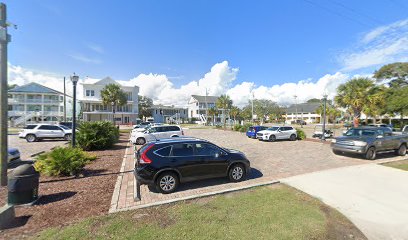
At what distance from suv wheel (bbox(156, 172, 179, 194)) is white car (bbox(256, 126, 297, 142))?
16102 millimetres

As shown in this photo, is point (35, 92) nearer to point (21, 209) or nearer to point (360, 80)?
point (21, 209)

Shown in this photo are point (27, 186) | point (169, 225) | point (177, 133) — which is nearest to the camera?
point (169, 225)

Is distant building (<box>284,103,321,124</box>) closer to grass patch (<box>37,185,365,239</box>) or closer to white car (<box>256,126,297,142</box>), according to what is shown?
white car (<box>256,126,297,142</box>)

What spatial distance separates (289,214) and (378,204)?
2.74 meters

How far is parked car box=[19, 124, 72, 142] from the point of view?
18250 millimetres

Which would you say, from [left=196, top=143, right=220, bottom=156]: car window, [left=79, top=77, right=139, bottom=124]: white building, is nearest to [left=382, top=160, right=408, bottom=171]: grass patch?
[left=196, top=143, right=220, bottom=156]: car window

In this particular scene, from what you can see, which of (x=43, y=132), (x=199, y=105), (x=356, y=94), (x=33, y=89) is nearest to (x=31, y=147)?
(x=43, y=132)

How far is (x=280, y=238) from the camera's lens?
370 centimetres

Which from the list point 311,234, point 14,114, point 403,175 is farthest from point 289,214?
point 14,114

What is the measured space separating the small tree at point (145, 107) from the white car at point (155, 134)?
61.6 metres

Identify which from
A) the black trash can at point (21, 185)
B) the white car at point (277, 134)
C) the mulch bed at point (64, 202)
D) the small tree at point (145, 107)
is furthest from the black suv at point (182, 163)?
the small tree at point (145, 107)

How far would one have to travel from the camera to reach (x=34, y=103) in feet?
169

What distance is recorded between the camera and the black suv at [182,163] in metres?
5.89

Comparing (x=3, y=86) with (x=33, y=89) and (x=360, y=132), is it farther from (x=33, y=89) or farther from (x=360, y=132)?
(x=33, y=89)
